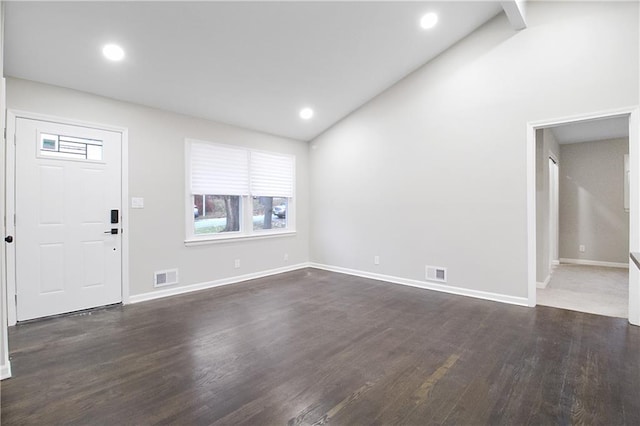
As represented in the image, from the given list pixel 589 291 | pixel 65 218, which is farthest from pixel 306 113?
pixel 589 291

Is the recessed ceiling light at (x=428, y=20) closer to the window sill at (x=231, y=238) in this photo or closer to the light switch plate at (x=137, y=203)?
the window sill at (x=231, y=238)

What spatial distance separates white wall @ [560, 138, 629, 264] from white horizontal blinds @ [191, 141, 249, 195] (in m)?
6.73

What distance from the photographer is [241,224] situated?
5277 mm

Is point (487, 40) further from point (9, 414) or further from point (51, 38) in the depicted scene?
point (9, 414)

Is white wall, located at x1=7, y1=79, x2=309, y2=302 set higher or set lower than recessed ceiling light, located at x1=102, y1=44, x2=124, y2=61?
lower

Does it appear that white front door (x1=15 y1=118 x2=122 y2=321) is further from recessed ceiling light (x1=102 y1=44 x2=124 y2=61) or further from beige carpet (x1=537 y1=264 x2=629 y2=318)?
beige carpet (x1=537 y1=264 x2=629 y2=318)

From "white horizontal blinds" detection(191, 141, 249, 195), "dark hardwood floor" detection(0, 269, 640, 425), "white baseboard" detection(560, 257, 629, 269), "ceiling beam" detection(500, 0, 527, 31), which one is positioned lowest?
"dark hardwood floor" detection(0, 269, 640, 425)

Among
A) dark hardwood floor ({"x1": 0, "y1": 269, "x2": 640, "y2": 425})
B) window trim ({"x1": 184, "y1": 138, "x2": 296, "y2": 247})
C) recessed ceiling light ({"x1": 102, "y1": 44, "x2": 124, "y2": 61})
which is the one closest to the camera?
dark hardwood floor ({"x1": 0, "y1": 269, "x2": 640, "y2": 425})

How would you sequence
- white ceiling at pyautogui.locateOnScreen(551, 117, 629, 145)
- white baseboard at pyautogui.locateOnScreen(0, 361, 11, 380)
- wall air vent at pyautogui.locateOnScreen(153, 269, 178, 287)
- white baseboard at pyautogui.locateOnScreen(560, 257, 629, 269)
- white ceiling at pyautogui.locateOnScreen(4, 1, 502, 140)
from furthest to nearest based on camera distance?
white baseboard at pyautogui.locateOnScreen(560, 257, 629, 269) < white ceiling at pyautogui.locateOnScreen(551, 117, 629, 145) < wall air vent at pyautogui.locateOnScreen(153, 269, 178, 287) < white ceiling at pyautogui.locateOnScreen(4, 1, 502, 140) < white baseboard at pyautogui.locateOnScreen(0, 361, 11, 380)

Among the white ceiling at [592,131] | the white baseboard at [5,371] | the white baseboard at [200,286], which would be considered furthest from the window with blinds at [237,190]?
the white ceiling at [592,131]

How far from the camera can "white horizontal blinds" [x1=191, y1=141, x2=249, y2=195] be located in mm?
4621

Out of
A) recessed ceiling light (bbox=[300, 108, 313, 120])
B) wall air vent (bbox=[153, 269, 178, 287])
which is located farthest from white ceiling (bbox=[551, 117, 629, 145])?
wall air vent (bbox=[153, 269, 178, 287])

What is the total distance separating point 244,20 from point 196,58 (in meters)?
0.73

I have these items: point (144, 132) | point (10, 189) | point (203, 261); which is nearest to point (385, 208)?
point (203, 261)
